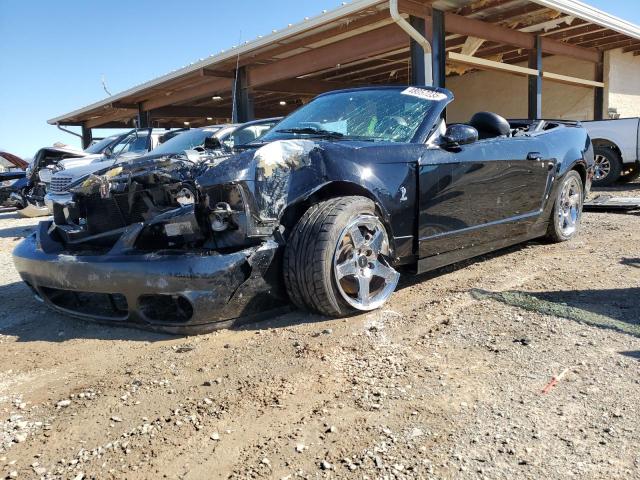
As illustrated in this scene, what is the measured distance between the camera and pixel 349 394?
2.25 metres

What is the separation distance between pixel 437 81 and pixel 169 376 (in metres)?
8.59

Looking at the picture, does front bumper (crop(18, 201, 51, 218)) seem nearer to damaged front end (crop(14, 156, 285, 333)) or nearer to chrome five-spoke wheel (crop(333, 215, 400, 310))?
damaged front end (crop(14, 156, 285, 333))

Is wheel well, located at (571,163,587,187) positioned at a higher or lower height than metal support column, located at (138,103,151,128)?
lower

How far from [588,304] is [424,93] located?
1.98 m

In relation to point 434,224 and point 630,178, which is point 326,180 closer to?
point 434,224

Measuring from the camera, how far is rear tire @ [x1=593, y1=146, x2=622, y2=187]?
34.3 feet

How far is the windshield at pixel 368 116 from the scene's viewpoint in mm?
3791

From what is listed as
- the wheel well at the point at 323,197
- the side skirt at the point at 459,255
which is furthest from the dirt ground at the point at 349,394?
the wheel well at the point at 323,197

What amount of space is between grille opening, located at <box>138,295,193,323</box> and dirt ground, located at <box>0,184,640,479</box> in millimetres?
129

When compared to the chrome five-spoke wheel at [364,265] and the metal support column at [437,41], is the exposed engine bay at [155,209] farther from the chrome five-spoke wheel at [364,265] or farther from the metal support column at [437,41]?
the metal support column at [437,41]

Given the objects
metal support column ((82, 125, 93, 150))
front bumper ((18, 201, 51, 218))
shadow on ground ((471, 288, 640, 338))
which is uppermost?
metal support column ((82, 125, 93, 150))

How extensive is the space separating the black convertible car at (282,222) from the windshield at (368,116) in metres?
0.02

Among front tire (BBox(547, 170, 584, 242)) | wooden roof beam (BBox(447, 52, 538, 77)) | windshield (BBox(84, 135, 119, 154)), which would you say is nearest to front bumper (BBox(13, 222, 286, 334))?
front tire (BBox(547, 170, 584, 242))

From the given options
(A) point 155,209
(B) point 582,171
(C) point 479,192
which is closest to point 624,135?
(B) point 582,171
